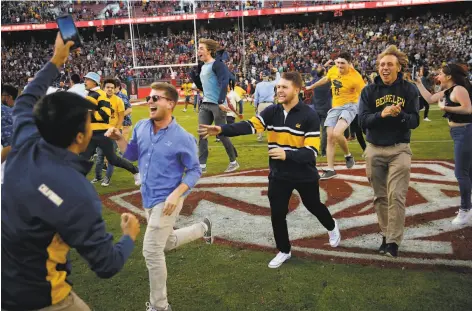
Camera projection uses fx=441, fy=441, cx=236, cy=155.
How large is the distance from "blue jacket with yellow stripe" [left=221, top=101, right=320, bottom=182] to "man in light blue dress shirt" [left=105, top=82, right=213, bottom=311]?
688 millimetres

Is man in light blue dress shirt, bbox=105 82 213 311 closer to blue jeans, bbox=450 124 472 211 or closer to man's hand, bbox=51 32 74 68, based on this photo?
man's hand, bbox=51 32 74 68

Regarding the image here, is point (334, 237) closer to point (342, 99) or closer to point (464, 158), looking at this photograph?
point (464, 158)

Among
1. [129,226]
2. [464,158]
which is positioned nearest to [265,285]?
[129,226]

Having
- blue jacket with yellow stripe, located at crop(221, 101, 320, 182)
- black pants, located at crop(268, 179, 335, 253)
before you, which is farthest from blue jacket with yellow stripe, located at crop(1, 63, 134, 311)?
black pants, located at crop(268, 179, 335, 253)

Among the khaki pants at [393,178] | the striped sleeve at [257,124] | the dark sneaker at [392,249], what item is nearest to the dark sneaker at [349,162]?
the khaki pants at [393,178]

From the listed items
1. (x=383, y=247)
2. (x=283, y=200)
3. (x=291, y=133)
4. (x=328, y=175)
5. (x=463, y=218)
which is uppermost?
(x=291, y=133)

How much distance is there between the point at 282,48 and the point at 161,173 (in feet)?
127

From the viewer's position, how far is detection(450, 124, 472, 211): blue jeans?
18.3ft

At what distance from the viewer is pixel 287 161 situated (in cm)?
438

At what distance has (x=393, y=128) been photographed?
4633 millimetres

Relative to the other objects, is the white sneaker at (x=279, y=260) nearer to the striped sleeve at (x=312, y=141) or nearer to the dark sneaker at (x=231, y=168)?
the striped sleeve at (x=312, y=141)

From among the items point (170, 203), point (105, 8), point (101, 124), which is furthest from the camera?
point (105, 8)

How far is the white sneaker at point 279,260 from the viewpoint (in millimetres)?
4508

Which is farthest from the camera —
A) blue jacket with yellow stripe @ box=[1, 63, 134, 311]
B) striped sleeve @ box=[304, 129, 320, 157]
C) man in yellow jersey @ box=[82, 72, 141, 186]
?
man in yellow jersey @ box=[82, 72, 141, 186]
